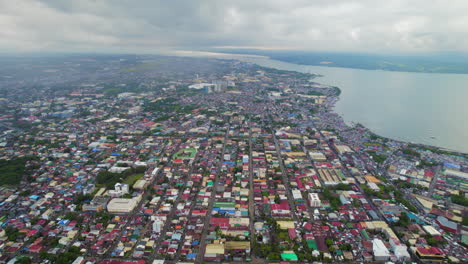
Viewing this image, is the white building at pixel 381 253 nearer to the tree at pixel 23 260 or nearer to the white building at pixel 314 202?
the white building at pixel 314 202

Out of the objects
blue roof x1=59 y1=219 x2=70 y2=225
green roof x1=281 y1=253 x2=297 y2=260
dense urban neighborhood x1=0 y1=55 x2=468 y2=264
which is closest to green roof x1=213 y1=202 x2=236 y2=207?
dense urban neighborhood x1=0 y1=55 x2=468 y2=264

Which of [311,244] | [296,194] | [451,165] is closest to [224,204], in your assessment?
[296,194]

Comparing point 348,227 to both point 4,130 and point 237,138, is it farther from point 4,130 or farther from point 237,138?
point 4,130

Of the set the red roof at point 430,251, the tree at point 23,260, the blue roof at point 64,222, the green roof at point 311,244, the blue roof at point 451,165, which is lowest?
the tree at point 23,260

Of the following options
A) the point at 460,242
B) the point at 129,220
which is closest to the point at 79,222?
the point at 129,220

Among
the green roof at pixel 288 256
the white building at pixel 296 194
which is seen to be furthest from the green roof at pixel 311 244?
the white building at pixel 296 194

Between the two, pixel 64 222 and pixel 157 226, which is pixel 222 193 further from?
pixel 64 222

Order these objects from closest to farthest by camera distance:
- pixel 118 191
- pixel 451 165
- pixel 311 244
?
pixel 311 244, pixel 118 191, pixel 451 165

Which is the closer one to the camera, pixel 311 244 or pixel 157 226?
pixel 311 244
